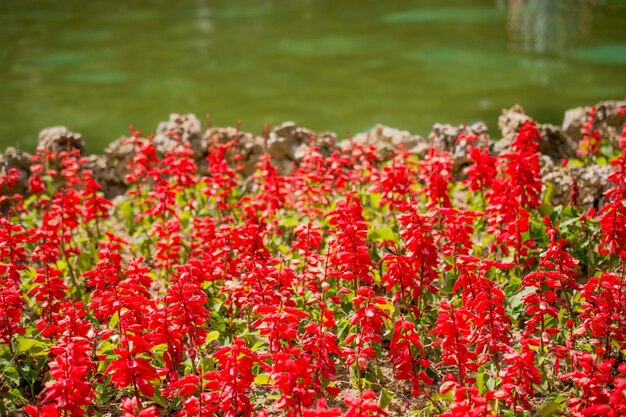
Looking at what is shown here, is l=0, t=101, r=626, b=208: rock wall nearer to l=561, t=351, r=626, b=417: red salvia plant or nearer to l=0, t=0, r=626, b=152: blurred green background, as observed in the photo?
l=0, t=0, r=626, b=152: blurred green background

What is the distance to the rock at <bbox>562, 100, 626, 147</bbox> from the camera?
689 centimetres

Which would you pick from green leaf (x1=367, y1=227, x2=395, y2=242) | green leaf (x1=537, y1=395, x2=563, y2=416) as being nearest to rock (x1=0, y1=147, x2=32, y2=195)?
green leaf (x1=367, y1=227, x2=395, y2=242)

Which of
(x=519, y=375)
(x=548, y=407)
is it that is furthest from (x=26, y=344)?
(x=548, y=407)

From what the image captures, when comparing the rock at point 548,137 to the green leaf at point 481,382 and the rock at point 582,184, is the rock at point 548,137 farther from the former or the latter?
the green leaf at point 481,382

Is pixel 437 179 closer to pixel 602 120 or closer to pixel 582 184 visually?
pixel 582 184

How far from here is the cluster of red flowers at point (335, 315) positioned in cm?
331

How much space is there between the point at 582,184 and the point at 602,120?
1.78m

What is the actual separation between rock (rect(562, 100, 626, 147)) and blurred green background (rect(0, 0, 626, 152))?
2.27m

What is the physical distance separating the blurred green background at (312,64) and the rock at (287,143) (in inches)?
110

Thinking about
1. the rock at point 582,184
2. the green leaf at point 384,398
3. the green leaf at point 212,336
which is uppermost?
the rock at point 582,184

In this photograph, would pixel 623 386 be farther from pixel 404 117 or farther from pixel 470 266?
pixel 404 117

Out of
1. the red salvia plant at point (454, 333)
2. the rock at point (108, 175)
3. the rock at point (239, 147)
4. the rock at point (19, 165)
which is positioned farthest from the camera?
the rock at point (239, 147)

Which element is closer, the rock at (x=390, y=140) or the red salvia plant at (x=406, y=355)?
the red salvia plant at (x=406, y=355)

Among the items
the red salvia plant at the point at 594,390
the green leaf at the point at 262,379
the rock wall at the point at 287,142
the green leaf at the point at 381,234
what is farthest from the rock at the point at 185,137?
the red salvia plant at the point at 594,390
